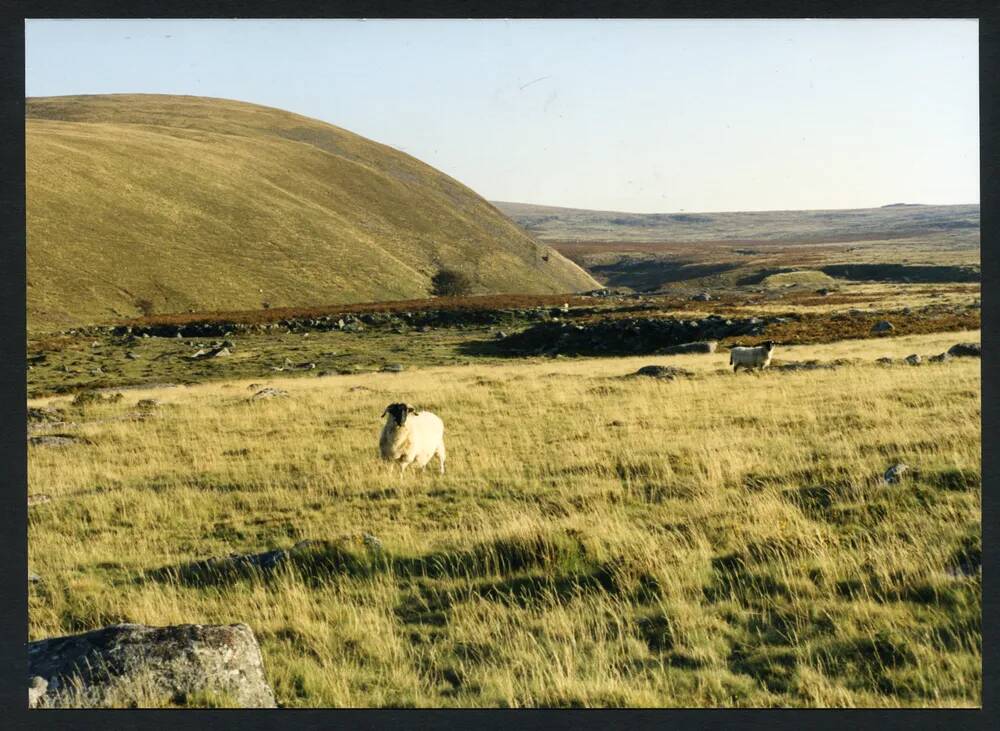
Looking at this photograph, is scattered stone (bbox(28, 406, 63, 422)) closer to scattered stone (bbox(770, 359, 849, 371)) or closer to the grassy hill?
scattered stone (bbox(770, 359, 849, 371))

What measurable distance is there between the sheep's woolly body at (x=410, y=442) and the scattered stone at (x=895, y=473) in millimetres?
6692

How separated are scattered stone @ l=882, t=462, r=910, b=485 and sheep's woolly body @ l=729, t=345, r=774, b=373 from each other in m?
17.0

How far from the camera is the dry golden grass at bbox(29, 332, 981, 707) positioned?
5.68 m

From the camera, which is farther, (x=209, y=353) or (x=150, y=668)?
(x=209, y=353)

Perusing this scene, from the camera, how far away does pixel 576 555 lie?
788 centimetres

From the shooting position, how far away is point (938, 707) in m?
5.01

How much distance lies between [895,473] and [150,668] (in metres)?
8.56

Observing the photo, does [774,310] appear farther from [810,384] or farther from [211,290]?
[211,290]

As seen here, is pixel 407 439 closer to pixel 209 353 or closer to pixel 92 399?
pixel 92 399

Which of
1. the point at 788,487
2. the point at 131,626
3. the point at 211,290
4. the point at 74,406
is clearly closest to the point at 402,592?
the point at 131,626

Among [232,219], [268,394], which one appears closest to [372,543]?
[268,394]

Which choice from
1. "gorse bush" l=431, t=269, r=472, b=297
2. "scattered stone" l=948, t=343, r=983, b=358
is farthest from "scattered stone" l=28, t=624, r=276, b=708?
"gorse bush" l=431, t=269, r=472, b=297

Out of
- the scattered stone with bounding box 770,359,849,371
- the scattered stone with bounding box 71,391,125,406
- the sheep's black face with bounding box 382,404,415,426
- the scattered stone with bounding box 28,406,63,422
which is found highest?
the sheep's black face with bounding box 382,404,415,426

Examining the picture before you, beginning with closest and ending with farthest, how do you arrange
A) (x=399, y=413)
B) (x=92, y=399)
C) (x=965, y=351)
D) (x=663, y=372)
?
(x=399, y=413) → (x=965, y=351) → (x=92, y=399) → (x=663, y=372)
